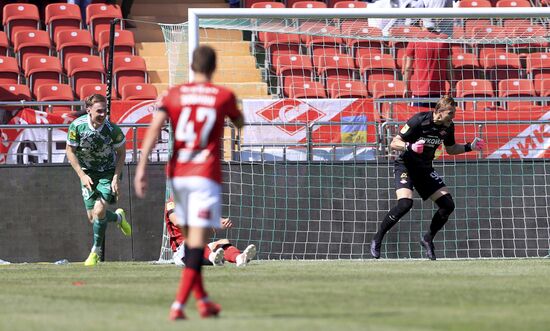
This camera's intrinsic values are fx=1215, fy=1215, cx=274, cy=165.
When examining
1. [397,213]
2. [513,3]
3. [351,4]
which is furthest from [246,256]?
[513,3]

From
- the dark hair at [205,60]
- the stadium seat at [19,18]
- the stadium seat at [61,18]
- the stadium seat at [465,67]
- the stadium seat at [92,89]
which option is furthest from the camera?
the stadium seat at [61,18]

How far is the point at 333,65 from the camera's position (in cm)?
1928

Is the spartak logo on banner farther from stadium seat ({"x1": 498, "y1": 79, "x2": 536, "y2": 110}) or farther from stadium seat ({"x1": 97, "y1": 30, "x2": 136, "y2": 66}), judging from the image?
stadium seat ({"x1": 97, "y1": 30, "x2": 136, "y2": 66})

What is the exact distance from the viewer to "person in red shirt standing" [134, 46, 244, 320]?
8.09m

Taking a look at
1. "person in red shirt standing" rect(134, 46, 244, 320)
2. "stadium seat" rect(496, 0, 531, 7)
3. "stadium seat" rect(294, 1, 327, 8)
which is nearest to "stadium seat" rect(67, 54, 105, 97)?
"stadium seat" rect(294, 1, 327, 8)

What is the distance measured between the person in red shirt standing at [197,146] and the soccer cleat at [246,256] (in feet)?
17.4

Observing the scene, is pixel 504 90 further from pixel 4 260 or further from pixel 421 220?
pixel 4 260

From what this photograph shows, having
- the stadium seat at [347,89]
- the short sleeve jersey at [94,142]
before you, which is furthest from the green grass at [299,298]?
the stadium seat at [347,89]

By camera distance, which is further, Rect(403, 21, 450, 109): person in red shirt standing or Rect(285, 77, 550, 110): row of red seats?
Rect(285, 77, 550, 110): row of red seats

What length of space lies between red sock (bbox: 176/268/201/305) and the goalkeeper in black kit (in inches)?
300

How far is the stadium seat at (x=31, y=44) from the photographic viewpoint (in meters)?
22.0

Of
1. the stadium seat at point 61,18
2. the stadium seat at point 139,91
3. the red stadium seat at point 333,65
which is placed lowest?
the stadium seat at point 139,91

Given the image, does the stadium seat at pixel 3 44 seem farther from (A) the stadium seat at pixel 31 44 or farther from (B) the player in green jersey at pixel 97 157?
(B) the player in green jersey at pixel 97 157

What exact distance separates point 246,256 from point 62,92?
788 cm
